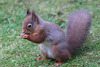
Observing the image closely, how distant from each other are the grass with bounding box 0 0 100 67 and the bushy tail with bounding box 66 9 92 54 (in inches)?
8.2

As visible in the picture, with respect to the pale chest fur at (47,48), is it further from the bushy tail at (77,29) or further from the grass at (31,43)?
the bushy tail at (77,29)

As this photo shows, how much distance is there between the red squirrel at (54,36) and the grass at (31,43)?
6.5 inches

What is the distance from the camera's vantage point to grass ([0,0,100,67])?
3.40 meters

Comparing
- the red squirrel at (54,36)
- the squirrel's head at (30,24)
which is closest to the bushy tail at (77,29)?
the red squirrel at (54,36)

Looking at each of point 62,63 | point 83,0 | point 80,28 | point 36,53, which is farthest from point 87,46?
point 83,0

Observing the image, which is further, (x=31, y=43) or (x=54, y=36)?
(x=31, y=43)

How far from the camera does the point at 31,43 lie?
13.8ft

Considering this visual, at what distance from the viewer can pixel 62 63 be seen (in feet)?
10.9

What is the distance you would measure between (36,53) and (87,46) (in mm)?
958

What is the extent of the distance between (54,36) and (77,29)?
19.1 inches

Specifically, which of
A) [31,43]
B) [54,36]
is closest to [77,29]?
[54,36]

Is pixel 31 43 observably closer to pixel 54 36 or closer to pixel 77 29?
pixel 54 36

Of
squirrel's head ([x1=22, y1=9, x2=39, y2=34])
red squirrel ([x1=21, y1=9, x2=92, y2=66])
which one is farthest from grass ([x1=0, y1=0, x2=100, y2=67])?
squirrel's head ([x1=22, y1=9, x2=39, y2=34])

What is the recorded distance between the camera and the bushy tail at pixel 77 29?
3.49 metres
